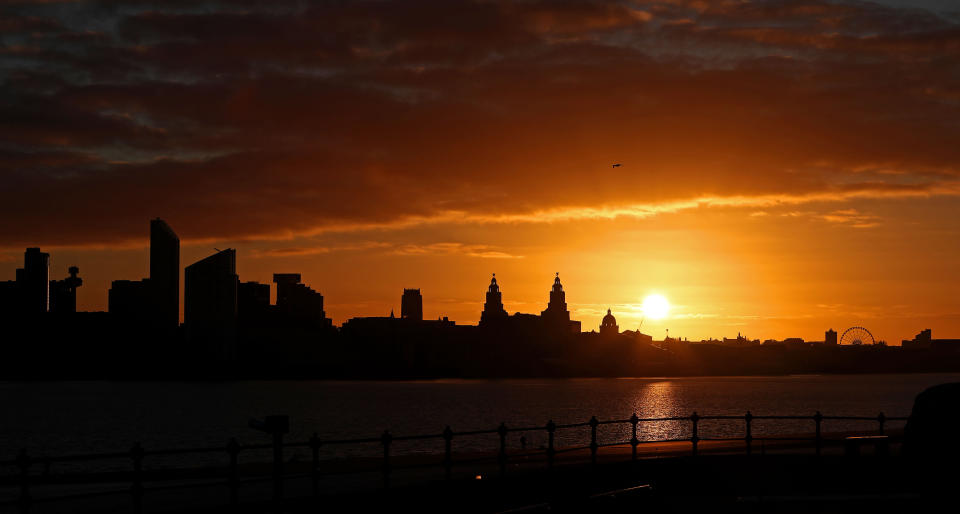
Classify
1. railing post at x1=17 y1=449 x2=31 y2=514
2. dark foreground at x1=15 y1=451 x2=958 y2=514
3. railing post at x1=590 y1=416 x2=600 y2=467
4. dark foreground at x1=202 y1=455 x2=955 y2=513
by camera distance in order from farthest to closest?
1. railing post at x1=590 y1=416 x2=600 y2=467
2. dark foreground at x1=15 y1=451 x2=958 y2=514
3. dark foreground at x1=202 y1=455 x2=955 y2=513
4. railing post at x1=17 y1=449 x2=31 y2=514

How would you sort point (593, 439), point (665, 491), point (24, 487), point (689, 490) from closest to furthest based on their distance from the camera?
1. point (24, 487)
2. point (665, 491)
3. point (689, 490)
4. point (593, 439)

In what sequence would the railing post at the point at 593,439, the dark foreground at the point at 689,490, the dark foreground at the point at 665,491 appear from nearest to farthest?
the dark foreground at the point at 689,490 < the dark foreground at the point at 665,491 < the railing post at the point at 593,439

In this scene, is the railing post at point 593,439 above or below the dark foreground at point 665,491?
above

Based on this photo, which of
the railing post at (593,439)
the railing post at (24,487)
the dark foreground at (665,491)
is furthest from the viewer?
the railing post at (593,439)

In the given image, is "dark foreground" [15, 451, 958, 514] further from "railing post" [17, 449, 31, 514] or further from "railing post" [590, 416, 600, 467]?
"railing post" [17, 449, 31, 514]

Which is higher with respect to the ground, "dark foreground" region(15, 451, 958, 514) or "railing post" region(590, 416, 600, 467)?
"railing post" region(590, 416, 600, 467)

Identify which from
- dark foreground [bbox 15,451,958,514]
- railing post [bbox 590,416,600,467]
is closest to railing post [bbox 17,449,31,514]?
dark foreground [bbox 15,451,958,514]

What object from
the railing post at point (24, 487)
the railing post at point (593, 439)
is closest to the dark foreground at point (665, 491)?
the railing post at point (593, 439)

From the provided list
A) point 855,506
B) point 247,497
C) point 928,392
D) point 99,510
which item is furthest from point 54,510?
point 928,392

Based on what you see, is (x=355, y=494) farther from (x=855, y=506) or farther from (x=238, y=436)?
(x=238, y=436)

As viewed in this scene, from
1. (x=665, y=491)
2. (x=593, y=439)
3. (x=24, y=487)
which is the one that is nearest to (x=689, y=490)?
(x=665, y=491)

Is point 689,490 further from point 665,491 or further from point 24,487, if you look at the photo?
point 24,487

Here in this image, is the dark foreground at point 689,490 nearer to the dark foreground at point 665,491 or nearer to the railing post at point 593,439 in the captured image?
the dark foreground at point 665,491

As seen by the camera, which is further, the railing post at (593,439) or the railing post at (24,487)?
the railing post at (593,439)
